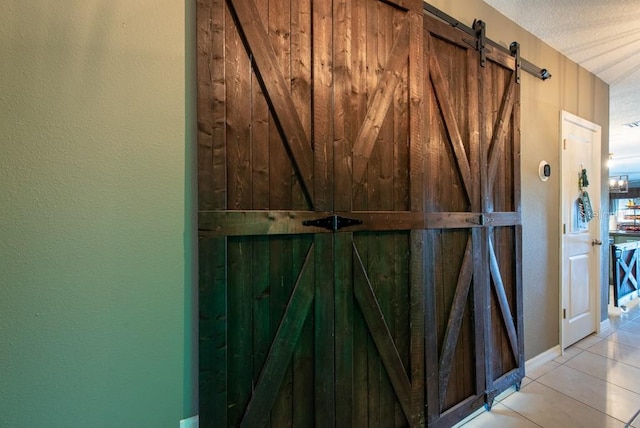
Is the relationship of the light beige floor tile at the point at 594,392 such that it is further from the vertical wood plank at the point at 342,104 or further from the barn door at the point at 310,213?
the vertical wood plank at the point at 342,104

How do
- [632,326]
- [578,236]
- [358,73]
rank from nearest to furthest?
[358,73], [578,236], [632,326]

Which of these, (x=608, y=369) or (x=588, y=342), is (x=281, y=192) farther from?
(x=588, y=342)

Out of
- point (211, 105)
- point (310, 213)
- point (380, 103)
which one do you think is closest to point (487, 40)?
point (380, 103)

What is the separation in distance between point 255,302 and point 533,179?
264 cm

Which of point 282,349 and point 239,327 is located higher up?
point 239,327

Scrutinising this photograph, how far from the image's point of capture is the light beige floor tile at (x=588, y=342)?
9.19 ft

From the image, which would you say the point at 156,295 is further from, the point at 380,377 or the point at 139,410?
the point at 380,377

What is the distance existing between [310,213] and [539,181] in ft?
7.90

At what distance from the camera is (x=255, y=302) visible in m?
1.21

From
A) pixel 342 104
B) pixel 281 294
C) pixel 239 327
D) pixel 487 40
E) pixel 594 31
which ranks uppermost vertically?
pixel 594 31

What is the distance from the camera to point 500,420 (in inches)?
72.2

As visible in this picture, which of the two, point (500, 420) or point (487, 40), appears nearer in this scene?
point (500, 420)

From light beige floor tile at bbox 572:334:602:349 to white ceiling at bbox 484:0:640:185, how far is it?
280 cm

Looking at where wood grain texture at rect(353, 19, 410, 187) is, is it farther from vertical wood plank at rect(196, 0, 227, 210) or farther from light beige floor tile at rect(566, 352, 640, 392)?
light beige floor tile at rect(566, 352, 640, 392)
